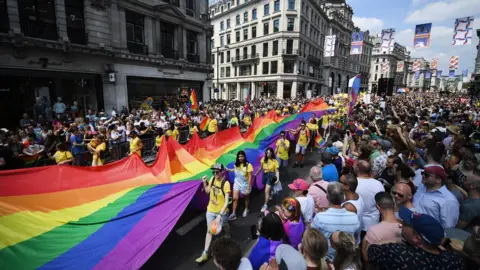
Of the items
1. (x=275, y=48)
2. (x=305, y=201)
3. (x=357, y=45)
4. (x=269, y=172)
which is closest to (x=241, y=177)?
(x=269, y=172)

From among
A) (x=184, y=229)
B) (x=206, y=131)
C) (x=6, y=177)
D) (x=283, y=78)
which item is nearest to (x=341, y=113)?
(x=206, y=131)

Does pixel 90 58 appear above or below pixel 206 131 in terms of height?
above

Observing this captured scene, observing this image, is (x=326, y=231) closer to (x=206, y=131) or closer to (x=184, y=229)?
(x=184, y=229)

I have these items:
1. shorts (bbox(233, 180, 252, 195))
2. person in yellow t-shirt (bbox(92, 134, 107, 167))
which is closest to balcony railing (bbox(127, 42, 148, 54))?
person in yellow t-shirt (bbox(92, 134, 107, 167))

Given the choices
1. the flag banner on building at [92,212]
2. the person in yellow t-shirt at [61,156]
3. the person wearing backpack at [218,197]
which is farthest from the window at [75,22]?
the person wearing backpack at [218,197]

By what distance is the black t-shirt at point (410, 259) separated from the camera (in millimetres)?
1853

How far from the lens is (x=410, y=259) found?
195 cm

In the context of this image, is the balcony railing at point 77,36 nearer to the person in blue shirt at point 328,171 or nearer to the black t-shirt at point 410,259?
the person in blue shirt at point 328,171

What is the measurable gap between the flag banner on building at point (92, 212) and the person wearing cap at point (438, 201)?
368cm

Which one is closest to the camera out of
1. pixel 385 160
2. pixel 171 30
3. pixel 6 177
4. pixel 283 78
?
pixel 6 177

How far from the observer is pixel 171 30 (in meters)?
21.2

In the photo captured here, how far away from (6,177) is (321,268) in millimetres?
5148

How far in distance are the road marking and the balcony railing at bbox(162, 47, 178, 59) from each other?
1869cm

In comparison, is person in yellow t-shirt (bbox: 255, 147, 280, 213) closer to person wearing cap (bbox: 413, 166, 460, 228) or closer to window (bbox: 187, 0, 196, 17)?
person wearing cap (bbox: 413, 166, 460, 228)
